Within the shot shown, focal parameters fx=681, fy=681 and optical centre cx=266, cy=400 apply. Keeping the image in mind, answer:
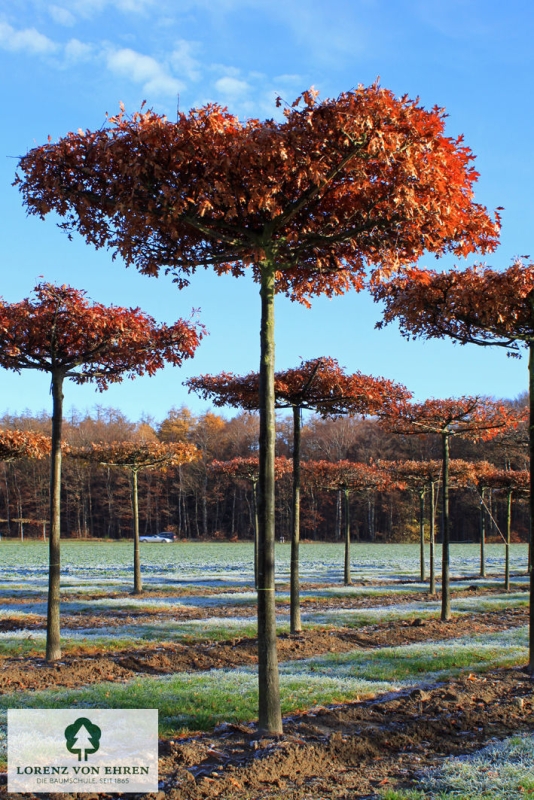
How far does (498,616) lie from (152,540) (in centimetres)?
6202

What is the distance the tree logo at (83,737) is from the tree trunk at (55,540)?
3636mm

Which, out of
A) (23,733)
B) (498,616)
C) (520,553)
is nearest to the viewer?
(23,733)

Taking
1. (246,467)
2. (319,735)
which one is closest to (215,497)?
(246,467)

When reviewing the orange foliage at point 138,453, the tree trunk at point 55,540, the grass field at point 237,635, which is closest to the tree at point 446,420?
the grass field at point 237,635

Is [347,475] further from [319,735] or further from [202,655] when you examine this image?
[319,735]

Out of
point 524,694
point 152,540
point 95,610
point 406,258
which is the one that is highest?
point 406,258

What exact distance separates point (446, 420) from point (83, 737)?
11.1 meters

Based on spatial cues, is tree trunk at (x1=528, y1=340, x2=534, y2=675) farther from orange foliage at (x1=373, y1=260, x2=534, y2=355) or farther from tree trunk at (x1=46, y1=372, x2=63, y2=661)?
tree trunk at (x1=46, y1=372, x2=63, y2=661)

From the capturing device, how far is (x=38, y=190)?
6.73m

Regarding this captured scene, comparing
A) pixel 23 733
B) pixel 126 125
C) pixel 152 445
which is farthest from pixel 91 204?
pixel 152 445

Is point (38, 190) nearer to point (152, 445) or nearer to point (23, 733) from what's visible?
point (23, 733)

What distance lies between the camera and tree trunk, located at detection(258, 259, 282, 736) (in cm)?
604

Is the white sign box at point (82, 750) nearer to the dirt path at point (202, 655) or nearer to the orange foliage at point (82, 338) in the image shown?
the dirt path at point (202, 655)

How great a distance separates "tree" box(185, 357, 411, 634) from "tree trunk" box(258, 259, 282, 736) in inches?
242
